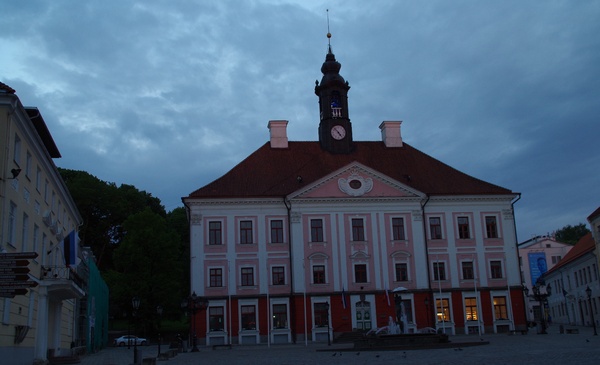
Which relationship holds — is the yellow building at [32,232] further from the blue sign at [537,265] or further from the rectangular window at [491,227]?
the blue sign at [537,265]

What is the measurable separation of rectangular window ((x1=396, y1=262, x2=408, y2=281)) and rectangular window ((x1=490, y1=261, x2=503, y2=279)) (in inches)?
251

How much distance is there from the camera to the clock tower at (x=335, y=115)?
4956 cm

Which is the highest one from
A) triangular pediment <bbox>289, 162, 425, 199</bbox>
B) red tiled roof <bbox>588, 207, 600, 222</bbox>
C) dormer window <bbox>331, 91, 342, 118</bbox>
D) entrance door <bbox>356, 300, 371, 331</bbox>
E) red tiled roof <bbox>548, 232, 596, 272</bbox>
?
dormer window <bbox>331, 91, 342, 118</bbox>

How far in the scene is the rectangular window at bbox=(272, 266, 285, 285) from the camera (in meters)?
43.8

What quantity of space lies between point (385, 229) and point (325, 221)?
171 inches

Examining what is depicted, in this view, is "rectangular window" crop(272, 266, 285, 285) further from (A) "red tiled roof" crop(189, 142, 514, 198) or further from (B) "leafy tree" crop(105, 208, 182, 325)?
(B) "leafy tree" crop(105, 208, 182, 325)

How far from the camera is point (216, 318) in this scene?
1673 inches

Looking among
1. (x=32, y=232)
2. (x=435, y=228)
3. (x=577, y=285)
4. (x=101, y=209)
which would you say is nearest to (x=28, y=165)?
(x=32, y=232)

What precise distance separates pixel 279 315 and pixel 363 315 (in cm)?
573

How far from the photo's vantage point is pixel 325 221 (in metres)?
44.8

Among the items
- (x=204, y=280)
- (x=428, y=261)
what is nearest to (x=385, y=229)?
(x=428, y=261)

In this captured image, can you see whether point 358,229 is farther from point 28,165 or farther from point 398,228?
point 28,165

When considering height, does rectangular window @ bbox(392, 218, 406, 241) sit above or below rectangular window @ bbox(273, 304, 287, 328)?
above

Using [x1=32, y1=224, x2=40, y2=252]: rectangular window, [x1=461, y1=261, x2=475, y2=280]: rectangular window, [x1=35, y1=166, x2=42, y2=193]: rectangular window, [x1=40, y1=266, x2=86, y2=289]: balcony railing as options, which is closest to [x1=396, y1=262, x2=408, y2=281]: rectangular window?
[x1=461, y1=261, x2=475, y2=280]: rectangular window
